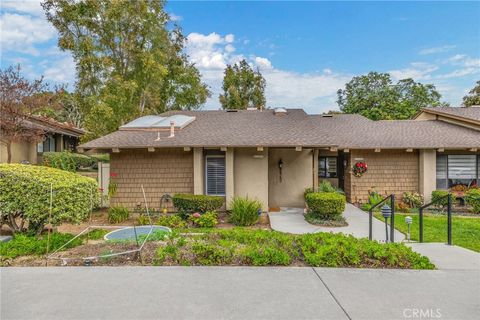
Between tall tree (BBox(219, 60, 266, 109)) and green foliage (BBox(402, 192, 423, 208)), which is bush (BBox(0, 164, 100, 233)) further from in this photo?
tall tree (BBox(219, 60, 266, 109))

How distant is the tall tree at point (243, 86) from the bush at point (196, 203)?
63.1 ft

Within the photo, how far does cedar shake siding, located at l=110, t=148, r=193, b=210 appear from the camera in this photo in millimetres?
10539

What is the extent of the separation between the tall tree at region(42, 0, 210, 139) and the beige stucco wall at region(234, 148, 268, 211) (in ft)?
30.1

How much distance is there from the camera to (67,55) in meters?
16.5

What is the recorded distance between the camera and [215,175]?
34.8 ft

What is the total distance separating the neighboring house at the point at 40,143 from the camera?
51.3ft

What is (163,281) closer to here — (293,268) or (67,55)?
(293,268)

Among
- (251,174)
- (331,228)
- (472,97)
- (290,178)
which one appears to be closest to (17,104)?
(251,174)

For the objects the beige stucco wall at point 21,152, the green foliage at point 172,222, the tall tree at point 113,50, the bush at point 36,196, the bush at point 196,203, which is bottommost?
the green foliage at point 172,222

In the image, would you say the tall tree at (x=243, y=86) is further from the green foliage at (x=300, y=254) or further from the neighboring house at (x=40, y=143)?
the green foliage at (x=300, y=254)

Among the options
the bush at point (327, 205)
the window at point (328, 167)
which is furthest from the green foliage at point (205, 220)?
the window at point (328, 167)

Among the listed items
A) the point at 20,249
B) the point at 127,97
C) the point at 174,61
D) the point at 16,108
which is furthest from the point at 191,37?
the point at 20,249

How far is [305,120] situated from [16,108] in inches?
525

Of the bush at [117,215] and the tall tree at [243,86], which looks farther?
the tall tree at [243,86]
